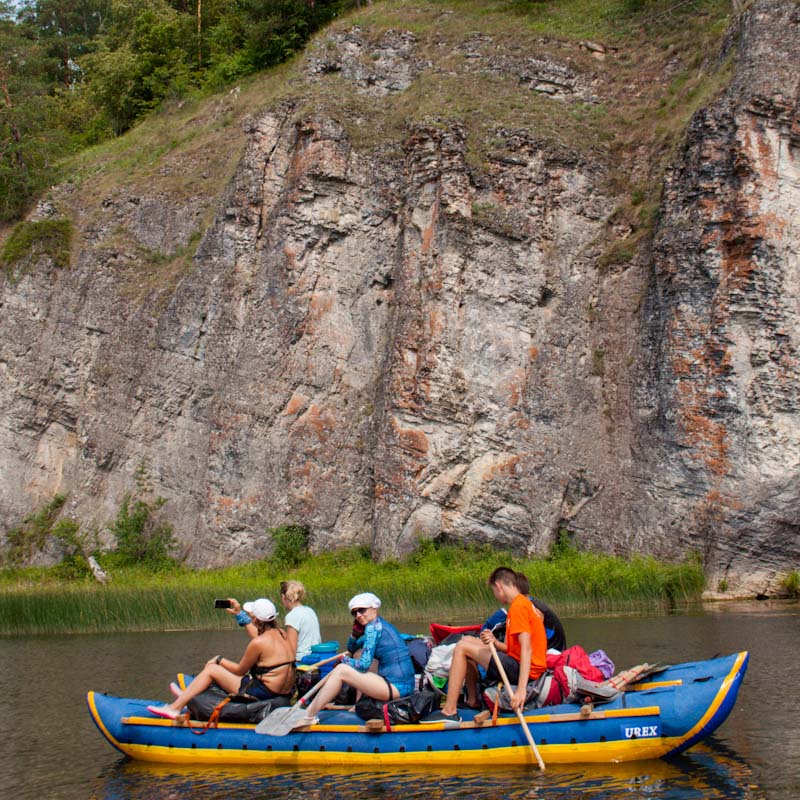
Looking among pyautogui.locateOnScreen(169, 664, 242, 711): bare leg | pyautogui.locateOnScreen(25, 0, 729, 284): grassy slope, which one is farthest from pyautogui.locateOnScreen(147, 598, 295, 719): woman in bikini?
pyautogui.locateOnScreen(25, 0, 729, 284): grassy slope

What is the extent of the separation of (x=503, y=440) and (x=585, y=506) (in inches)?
112

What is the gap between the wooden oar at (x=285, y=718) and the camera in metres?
10.2

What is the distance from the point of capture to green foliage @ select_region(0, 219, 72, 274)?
34.3 m

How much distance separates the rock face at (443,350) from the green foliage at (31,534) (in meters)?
0.76

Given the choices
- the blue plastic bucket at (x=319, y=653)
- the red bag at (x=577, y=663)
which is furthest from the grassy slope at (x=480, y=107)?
the red bag at (x=577, y=663)

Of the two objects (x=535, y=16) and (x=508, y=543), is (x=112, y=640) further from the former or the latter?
(x=535, y=16)

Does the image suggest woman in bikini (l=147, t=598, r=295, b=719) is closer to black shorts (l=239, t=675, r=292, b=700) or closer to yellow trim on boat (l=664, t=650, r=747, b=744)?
black shorts (l=239, t=675, r=292, b=700)

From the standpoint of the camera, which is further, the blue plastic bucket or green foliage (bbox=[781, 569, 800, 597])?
green foliage (bbox=[781, 569, 800, 597])

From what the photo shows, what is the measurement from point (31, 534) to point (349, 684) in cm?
2384

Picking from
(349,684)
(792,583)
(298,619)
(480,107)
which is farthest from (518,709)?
(480,107)

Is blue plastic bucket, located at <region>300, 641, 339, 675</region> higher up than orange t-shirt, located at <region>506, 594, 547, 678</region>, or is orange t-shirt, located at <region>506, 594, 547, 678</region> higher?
orange t-shirt, located at <region>506, 594, 547, 678</region>

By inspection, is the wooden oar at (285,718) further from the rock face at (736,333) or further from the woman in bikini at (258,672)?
the rock face at (736,333)

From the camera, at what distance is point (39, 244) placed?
34531mm

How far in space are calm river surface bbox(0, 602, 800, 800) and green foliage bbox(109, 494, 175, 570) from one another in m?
11.5
